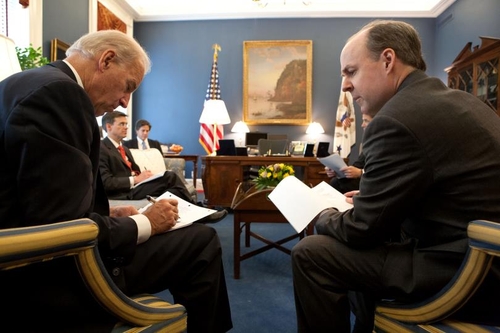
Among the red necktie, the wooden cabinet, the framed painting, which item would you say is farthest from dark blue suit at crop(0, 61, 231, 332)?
the framed painting

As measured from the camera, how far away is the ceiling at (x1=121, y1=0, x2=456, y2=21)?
6496mm

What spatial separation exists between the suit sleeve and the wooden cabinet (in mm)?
3705

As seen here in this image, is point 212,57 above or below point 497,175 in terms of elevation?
above

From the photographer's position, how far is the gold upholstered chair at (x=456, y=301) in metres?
0.75

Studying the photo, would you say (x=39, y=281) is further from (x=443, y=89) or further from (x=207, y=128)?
(x=207, y=128)

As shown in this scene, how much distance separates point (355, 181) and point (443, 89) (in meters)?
2.29

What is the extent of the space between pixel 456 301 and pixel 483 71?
4353 mm

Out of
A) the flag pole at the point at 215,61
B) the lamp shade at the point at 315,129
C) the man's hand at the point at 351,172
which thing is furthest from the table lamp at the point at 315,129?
the man's hand at the point at 351,172

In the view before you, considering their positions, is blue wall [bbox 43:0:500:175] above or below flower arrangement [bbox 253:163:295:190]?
above

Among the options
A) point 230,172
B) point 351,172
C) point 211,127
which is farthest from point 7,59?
point 211,127

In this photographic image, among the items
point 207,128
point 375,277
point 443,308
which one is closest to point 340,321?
point 375,277

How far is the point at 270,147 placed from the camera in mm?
4984

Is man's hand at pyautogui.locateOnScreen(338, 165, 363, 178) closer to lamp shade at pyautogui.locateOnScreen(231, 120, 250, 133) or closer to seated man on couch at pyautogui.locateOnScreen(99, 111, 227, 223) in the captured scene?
seated man on couch at pyautogui.locateOnScreen(99, 111, 227, 223)

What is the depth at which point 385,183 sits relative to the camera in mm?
995
